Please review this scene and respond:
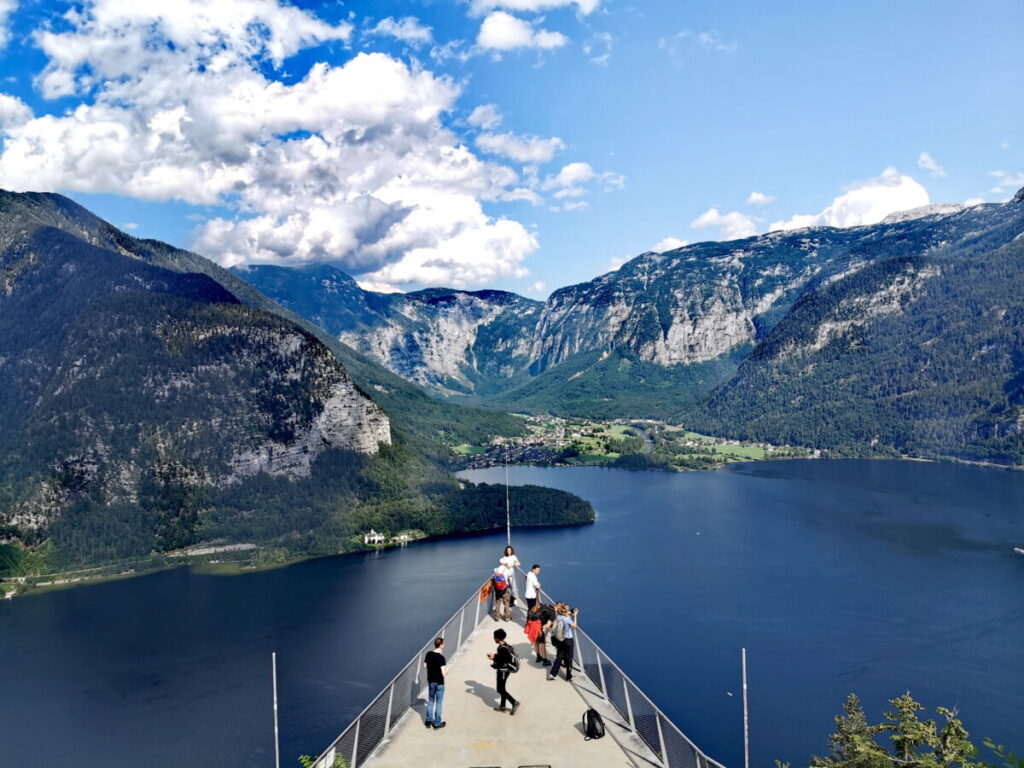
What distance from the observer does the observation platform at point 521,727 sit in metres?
13.2

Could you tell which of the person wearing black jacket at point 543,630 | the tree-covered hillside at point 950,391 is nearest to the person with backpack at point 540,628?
the person wearing black jacket at point 543,630

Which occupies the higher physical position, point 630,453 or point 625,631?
point 630,453

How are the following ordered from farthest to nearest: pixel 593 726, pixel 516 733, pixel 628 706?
pixel 628 706
pixel 516 733
pixel 593 726

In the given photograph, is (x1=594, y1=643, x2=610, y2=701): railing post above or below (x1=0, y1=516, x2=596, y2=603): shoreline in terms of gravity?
above

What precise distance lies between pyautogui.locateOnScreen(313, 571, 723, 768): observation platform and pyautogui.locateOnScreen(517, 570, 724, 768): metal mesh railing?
19 millimetres

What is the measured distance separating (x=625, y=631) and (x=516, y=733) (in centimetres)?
5750

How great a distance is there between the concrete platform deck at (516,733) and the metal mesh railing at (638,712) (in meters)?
0.17

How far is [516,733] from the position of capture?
14133mm

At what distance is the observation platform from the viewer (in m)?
13.2

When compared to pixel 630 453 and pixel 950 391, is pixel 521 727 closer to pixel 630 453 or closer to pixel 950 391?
pixel 630 453

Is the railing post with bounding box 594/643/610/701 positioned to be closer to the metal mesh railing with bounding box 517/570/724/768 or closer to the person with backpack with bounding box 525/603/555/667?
the metal mesh railing with bounding box 517/570/724/768

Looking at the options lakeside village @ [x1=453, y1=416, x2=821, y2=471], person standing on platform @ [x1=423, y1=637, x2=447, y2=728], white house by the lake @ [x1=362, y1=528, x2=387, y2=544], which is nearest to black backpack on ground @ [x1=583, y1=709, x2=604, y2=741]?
person standing on platform @ [x1=423, y1=637, x2=447, y2=728]

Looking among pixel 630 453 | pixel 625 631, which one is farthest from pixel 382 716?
pixel 630 453

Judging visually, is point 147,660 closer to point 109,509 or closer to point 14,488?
point 109,509
